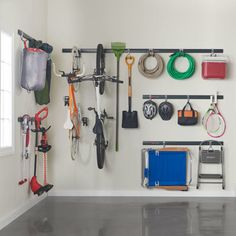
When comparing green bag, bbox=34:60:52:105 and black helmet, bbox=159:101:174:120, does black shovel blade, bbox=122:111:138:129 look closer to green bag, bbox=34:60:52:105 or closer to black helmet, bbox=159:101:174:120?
black helmet, bbox=159:101:174:120

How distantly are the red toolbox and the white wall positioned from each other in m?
2.70

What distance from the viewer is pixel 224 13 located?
6.38 m

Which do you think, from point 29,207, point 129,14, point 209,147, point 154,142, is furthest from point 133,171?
point 129,14

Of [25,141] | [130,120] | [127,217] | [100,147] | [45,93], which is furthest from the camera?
[130,120]

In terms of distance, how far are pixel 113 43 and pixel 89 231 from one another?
3124mm

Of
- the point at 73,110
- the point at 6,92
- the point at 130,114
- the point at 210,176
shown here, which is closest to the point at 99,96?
the point at 73,110

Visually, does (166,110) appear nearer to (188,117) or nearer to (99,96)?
(188,117)

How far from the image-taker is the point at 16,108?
5.02 m

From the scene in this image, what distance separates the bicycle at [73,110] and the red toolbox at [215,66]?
199 cm

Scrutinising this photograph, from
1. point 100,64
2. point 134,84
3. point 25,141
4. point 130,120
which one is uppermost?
point 100,64

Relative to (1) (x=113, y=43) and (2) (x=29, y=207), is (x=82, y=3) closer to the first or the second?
(1) (x=113, y=43)

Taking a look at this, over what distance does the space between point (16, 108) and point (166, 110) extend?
244 cm

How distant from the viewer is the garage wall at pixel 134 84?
20.8 ft

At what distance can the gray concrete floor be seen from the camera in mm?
4344
